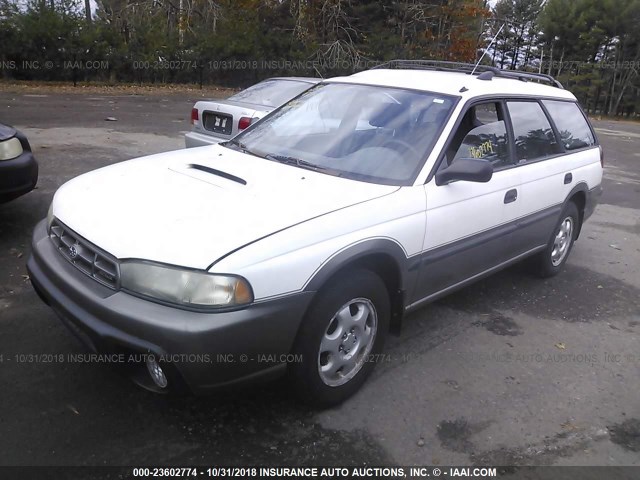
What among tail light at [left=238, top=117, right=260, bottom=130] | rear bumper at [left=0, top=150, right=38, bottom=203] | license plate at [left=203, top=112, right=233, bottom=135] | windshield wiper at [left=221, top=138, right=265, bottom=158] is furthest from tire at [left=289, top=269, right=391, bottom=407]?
license plate at [left=203, top=112, right=233, bottom=135]

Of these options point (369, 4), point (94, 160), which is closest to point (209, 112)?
point (94, 160)

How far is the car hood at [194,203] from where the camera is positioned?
2.53 meters

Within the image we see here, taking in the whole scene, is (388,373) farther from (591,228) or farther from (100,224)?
(591,228)

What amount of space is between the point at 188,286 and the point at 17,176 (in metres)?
3.27

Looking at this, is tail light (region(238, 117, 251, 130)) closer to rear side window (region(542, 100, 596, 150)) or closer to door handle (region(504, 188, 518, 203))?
rear side window (region(542, 100, 596, 150))

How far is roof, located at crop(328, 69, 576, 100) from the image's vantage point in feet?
12.6

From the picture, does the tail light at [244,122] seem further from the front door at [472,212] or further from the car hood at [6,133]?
the front door at [472,212]

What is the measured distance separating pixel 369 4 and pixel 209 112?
23.8 metres

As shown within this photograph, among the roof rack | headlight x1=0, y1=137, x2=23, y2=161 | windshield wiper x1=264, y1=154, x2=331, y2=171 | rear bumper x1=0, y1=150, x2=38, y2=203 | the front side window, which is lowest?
rear bumper x1=0, y1=150, x2=38, y2=203

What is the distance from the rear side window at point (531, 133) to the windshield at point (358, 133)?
2.96ft

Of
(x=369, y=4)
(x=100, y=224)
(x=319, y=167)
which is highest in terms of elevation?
(x=369, y=4)

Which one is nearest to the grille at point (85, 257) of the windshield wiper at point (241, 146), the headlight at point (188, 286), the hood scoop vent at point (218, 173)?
the headlight at point (188, 286)

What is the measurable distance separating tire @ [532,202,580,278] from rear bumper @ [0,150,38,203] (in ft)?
15.2

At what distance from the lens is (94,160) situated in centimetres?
818
